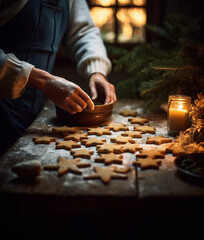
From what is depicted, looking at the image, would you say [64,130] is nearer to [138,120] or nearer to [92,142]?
[92,142]

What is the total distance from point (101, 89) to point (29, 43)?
2.34ft

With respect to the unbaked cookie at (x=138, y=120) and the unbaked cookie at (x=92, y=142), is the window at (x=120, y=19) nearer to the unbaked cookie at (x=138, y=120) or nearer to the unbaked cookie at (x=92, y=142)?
the unbaked cookie at (x=138, y=120)

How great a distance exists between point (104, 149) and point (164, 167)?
0.37m

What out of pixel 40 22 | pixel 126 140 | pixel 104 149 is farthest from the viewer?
pixel 40 22

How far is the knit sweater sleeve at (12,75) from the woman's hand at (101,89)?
0.70 metres

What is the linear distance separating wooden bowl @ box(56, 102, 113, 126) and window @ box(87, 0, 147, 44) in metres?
1.84

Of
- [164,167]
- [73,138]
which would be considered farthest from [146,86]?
[164,167]

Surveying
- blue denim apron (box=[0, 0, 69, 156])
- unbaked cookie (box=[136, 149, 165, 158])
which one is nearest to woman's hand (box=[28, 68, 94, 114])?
blue denim apron (box=[0, 0, 69, 156])

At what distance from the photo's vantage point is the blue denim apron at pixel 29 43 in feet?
7.06

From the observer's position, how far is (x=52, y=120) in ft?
7.57

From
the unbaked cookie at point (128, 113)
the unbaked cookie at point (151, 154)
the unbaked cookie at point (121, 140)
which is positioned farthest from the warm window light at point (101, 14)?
the unbaked cookie at point (151, 154)

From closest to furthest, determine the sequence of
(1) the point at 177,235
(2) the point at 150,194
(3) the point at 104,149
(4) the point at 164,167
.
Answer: (2) the point at 150,194, (1) the point at 177,235, (4) the point at 164,167, (3) the point at 104,149

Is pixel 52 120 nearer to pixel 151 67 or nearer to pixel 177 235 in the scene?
pixel 151 67

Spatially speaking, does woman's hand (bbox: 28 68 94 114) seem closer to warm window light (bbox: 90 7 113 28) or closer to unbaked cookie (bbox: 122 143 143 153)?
unbaked cookie (bbox: 122 143 143 153)
